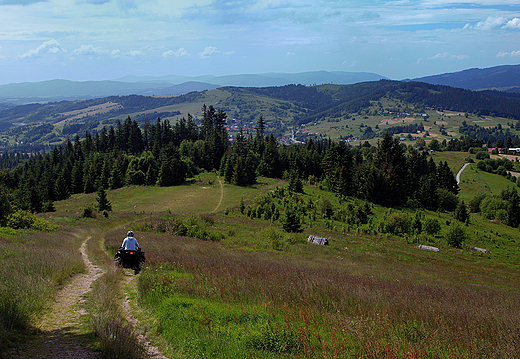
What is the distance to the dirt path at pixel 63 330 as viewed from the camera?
5.52m

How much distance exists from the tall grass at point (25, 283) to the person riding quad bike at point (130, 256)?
1525 millimetres

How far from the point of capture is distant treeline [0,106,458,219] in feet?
199

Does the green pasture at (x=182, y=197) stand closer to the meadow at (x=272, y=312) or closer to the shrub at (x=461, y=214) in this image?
the shrub at (x=461, y=214)

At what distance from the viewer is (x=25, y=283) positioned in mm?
8234

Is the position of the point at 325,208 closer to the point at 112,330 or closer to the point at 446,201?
the point at 446,201

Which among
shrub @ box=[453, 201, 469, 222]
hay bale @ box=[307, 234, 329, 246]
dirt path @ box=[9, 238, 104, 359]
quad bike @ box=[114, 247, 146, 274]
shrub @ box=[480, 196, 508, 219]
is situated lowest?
shrub @ box=[480, 196, 508, 219]

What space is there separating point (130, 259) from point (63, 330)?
6.03 meters

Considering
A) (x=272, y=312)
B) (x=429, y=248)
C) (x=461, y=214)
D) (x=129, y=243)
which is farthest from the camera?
(x=461, y=214)

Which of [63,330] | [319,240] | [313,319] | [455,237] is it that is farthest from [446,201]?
[63,330]

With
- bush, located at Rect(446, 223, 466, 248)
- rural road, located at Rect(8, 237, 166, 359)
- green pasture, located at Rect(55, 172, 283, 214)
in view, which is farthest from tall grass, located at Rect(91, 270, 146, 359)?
green pasture, located at Rect(55, 172, 283, 214)

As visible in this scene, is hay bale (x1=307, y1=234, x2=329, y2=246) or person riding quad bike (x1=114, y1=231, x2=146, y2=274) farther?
hay bale (x1=307, y1=234, x2=329, y2=246)

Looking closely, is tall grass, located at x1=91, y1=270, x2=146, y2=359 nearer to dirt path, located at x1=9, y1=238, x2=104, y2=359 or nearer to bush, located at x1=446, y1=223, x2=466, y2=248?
dirt path, located at x1=9, y1=238, x2=104, y2=359

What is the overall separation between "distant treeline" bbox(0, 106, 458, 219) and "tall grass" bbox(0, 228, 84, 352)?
4678 cm

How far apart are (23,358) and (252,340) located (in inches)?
155
